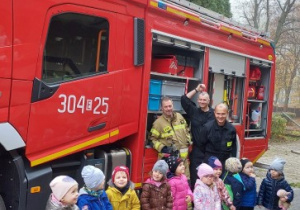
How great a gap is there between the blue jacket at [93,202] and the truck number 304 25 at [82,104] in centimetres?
79

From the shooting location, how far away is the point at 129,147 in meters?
4.90

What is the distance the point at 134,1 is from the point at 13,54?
1.72 meters

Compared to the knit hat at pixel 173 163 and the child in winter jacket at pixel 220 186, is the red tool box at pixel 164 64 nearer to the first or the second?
the knit hat at pixel 173 163

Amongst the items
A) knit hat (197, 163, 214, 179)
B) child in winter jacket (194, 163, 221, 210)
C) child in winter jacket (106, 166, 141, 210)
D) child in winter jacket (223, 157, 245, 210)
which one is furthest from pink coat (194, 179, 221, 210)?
child in winter jacket (106, 166, 141, 210)

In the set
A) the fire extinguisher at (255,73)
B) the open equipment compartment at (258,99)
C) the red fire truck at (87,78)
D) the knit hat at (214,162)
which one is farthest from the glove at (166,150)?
the fire extinguisher at (255,73)

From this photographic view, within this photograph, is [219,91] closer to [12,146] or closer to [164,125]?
[164,125]

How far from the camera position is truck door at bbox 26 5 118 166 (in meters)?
3.68

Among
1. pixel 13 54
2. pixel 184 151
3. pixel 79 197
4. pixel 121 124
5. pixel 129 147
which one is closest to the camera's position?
pixel 13 54

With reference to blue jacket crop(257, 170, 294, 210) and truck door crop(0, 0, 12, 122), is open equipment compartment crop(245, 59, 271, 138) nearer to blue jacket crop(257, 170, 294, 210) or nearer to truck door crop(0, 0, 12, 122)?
blue jacket crop(257, 170, 294, 210)

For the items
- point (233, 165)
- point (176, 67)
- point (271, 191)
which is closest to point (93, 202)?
point (233, 165)

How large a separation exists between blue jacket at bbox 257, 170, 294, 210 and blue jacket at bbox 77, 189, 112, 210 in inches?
103

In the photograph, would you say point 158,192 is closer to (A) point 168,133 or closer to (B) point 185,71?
(A) point 168,133

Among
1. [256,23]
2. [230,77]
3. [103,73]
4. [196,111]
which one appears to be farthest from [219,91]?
[256,23]

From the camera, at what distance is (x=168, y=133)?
16.8 ft
